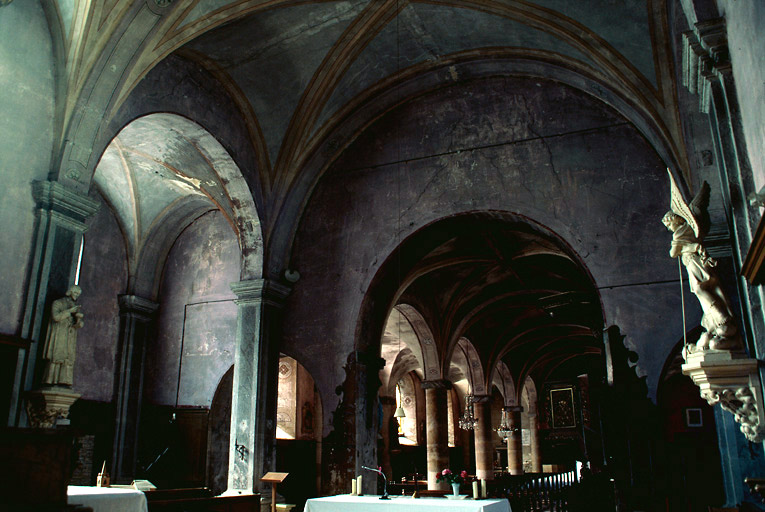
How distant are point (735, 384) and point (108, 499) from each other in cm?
586

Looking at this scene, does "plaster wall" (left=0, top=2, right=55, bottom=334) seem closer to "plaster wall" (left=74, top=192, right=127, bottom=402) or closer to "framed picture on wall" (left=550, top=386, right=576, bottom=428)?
"plaster wall" (left=74, top=192, right=127, bottom=402)

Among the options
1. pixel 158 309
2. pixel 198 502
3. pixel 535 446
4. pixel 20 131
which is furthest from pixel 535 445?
pixel 20 131

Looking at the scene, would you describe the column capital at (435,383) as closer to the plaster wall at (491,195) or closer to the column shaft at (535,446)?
the plaster wall at (491,195)

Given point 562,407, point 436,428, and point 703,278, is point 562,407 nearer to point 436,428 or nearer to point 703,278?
point 436,428

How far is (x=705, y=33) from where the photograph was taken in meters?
5.22

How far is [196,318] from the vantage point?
13.4 m

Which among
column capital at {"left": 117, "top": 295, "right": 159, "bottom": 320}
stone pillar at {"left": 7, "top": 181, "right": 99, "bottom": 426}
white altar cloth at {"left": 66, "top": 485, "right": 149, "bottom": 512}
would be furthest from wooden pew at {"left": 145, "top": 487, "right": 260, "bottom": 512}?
column capital at {"left": 117, "top": 295, "right": 159, "bottom": 320}

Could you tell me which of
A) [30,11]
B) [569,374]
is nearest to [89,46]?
[30,11]

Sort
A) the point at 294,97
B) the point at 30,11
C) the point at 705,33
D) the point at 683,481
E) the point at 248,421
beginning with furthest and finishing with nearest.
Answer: the point at 683,481 < the point at 294,97 < the point at 248,421 < the point at 30,11 < the point at 705,33

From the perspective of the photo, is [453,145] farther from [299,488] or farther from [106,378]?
[299,488]

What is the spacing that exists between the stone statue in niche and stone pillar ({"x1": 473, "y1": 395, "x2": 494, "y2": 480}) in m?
15.6

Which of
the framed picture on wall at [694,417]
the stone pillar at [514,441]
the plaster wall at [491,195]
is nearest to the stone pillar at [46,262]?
the plaster wall at [491,195]

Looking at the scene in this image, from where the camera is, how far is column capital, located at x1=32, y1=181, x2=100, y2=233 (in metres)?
7.24

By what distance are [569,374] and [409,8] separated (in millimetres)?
21975
